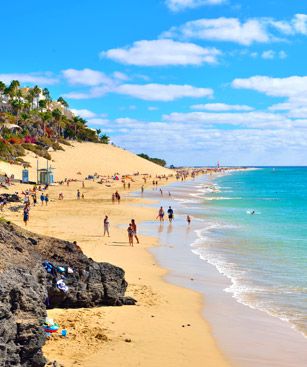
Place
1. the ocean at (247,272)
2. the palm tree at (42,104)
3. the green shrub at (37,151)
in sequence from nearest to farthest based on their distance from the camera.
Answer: the ocean at (247,272), the green shrub at (37,151), the palm tree at (42,104)

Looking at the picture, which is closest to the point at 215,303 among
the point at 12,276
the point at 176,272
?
the point at 176,272

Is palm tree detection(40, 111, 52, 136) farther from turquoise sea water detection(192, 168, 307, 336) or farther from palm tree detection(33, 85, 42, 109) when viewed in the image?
turquoise sea water detection(192, 168, 307, 336)

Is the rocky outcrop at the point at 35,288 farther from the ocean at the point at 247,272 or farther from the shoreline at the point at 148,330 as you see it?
the ocean at the point at 247,272

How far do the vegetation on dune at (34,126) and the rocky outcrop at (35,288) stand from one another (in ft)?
207

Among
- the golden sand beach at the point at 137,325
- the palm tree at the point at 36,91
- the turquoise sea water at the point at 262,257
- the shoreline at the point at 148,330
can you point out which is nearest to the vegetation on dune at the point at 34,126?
the palm tree at the point at 36,91

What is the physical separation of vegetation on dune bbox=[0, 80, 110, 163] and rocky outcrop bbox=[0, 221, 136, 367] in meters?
63.0

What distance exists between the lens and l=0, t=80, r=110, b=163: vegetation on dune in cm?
8712

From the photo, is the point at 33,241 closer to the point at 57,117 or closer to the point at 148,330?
the point at 148,330

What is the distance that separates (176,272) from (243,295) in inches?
146

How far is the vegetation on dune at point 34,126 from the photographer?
87.1 m

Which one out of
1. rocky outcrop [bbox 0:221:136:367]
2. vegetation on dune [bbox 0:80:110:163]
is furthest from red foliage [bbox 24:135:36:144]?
rocky outcrop [bbox 0:221:136:367]

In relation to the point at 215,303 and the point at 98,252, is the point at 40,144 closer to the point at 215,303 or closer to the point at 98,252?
the point at 98,252

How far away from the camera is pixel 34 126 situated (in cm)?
10631

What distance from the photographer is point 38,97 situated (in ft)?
422
